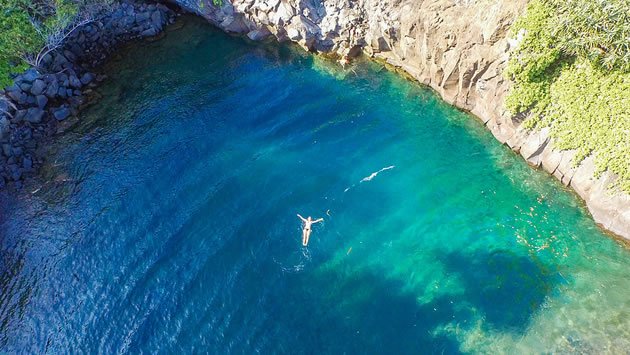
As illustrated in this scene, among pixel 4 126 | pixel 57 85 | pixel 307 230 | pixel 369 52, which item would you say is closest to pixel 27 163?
pixel 4 126

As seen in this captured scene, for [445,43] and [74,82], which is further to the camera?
[74,82]

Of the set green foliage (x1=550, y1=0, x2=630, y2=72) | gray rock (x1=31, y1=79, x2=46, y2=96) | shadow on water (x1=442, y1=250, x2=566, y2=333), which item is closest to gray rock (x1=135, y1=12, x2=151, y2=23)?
gray rock (x1=31, y1=79, x2=46, y2=96)

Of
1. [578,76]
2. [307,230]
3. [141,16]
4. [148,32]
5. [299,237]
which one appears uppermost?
[578,76]

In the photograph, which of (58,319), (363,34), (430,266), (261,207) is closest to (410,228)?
(430,266)

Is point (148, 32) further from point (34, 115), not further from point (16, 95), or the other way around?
point (34, 115)

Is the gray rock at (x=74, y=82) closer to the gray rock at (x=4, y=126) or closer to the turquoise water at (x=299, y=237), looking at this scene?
the turquoise water at (x=299, y=237)

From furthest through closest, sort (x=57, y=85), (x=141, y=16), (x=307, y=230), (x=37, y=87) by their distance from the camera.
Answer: (x=141, y=16)
(x=57, y=85)
(x=37, y=87)
(x=307, y=230)

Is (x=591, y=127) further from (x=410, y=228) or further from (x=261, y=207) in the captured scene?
(x=261, y=207)
